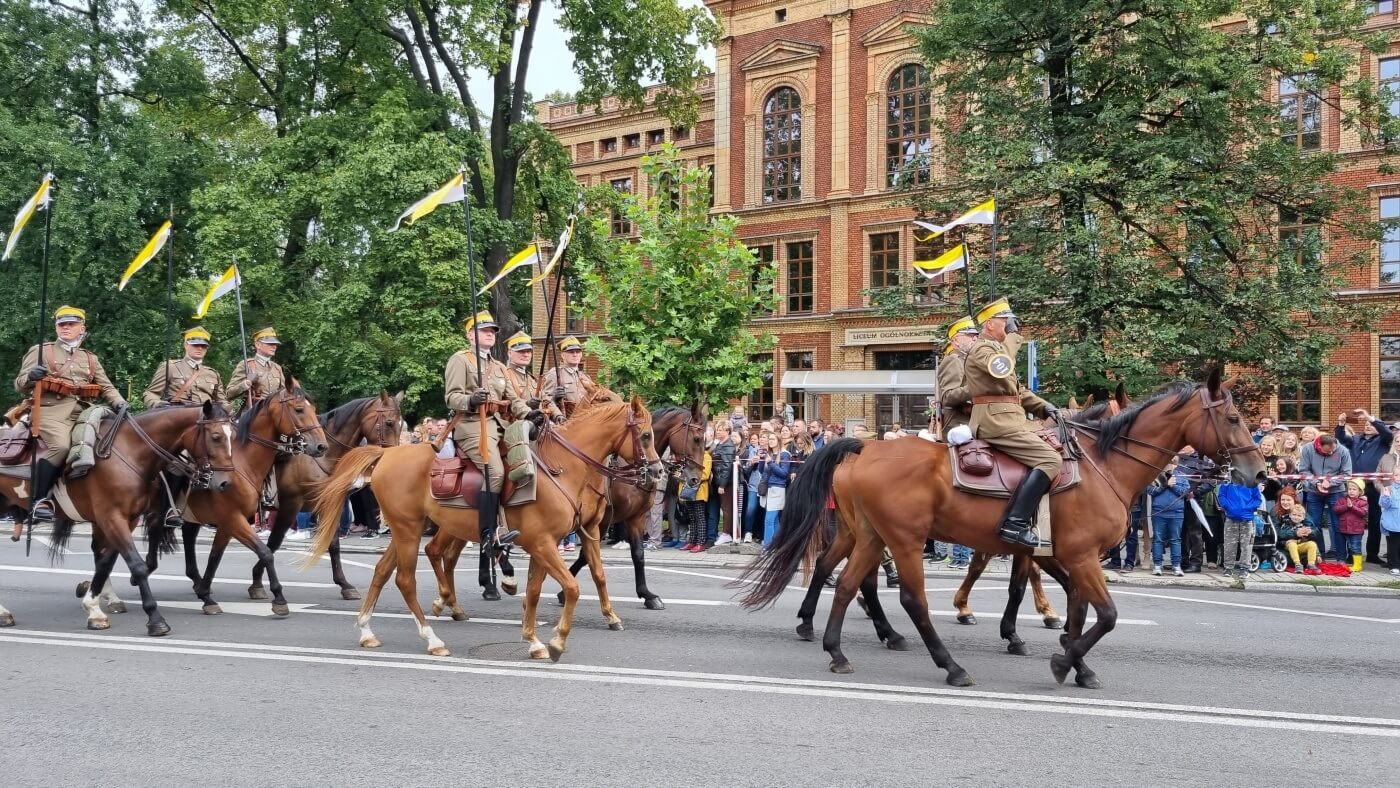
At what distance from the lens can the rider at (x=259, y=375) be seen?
13.4 m

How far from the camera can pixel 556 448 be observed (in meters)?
9.38

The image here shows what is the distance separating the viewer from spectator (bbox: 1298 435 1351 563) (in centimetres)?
1543

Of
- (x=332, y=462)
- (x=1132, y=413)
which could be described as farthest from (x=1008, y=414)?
(x=332, y=462)

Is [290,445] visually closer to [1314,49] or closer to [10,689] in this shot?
[10,689]

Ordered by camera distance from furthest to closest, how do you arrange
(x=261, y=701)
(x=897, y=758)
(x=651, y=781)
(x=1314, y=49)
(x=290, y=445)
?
1. (x=1314, y=49)
2. (x=290, y=445)
3. (x=261, y=701)
4. (x=897, y=758)
5. (x=651, y=781)

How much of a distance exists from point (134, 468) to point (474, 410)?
370 cm

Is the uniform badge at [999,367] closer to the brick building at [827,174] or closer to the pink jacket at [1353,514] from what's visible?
the pink jacket at [1353,514]

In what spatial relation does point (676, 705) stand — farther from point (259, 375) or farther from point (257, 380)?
point (259, 375)

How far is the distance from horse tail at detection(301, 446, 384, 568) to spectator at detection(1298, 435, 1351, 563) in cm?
1270

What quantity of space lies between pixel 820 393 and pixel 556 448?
1305 inches

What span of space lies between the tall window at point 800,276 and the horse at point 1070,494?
118ft

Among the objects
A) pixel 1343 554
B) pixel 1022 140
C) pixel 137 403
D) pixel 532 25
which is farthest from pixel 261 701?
pixel 137 403

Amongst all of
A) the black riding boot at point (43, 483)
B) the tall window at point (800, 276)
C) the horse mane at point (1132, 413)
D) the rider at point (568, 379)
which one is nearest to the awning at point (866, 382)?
the tall window at point (800, 276)

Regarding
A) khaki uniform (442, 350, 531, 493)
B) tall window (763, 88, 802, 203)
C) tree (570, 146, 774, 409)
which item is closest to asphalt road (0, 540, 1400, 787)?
khaki uniform (442, 350, 531, 493)
